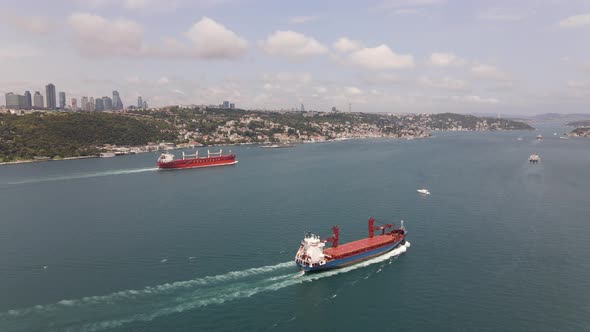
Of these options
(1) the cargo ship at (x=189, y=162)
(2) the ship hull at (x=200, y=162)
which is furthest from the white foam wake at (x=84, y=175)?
(2) the ship hull at (x=200, y=162)

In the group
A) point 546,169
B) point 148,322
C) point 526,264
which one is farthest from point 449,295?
point 546,169

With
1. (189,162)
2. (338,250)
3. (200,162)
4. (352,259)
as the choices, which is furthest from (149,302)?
(200,162)

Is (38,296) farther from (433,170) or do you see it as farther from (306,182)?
(433,170)

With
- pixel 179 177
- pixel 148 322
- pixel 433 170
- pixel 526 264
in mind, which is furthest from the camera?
pixel 433 170

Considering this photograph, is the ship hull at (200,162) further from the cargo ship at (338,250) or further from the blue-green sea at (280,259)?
the cargo ship at (338,250)

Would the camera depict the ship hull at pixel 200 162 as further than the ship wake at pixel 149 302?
Yes

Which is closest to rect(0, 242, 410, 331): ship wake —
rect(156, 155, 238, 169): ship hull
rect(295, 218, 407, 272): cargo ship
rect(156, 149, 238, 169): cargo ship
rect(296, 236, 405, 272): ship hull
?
rect(296, 236, 405, 272): ship hull
